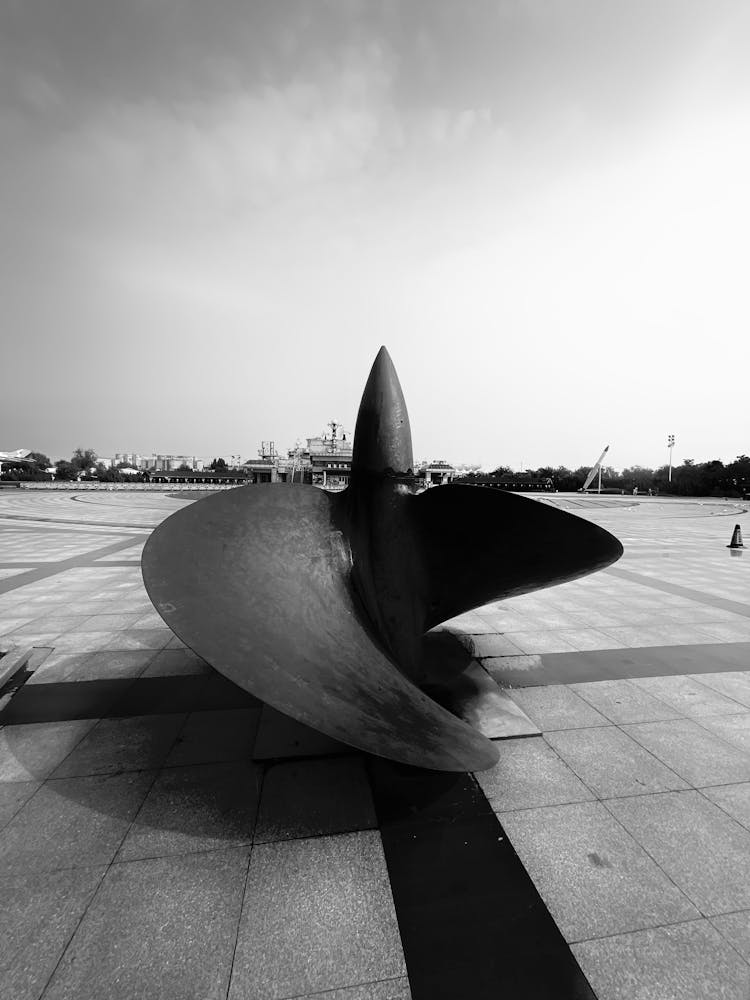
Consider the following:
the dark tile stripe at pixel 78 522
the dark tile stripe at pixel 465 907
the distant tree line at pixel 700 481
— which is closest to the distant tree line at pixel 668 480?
the distant tree line at pixel 700 481

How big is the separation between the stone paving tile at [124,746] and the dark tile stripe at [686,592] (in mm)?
10449

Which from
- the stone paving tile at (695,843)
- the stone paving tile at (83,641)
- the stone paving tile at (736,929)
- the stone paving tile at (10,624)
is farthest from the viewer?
the stone paving tile at (10,624)

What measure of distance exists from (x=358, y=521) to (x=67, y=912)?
12.6 ft

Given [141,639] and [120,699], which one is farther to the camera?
[141,639]

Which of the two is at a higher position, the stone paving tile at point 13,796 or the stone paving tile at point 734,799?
the stone paving tile at point 734,799

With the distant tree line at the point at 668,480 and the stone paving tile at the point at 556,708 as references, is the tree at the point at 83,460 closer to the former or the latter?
the distant tree line at the point at 668,480

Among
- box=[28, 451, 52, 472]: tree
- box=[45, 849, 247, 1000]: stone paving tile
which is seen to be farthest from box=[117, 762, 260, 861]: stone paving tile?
box=[28, 451, 52, 472]: tree

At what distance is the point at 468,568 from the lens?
538 cm

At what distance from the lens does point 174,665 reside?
6.31 meters

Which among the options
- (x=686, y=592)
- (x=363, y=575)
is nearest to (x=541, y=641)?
(x=363, y=575)

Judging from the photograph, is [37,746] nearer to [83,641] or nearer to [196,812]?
[196,812]

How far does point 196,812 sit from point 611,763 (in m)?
3.60

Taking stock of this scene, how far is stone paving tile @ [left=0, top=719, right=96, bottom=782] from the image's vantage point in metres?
3.94

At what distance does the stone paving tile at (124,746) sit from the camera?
403 centimetres
